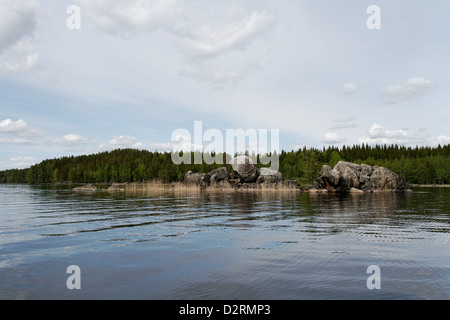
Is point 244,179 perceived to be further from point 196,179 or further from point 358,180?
point 358,180

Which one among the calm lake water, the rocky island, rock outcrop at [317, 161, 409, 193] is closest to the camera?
the calm lake water

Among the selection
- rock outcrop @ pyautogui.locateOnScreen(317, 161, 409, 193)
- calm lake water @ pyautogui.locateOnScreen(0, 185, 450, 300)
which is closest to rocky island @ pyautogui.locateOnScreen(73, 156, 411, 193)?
rock outcrop @ pyautogui.locateOnScreen(317, 161, 409, 193)

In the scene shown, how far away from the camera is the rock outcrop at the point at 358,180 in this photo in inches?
2692

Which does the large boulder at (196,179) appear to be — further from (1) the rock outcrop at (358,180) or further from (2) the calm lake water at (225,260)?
(2) the calm lake water at (225,260)

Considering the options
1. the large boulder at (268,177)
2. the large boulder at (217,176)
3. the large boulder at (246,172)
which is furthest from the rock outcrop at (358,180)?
the large boulder at (217,176)

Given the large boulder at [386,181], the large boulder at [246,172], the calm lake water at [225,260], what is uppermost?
the large boulder at [246,172]

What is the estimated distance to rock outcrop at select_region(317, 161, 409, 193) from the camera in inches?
2692

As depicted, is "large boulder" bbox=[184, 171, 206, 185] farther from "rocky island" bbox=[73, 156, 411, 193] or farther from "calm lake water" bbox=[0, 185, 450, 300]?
"calm lake water" bbox=[0, 185, 450, 300]

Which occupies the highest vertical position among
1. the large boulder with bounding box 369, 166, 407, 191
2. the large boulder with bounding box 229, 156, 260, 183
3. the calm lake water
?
the large boulder with bounding box 229, 156, 260, 183

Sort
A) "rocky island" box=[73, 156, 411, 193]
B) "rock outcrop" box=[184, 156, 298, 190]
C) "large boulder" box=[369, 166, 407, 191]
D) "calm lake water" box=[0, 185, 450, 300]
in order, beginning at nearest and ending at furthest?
"calm lake water" box=[0, 185, 450, 300] → "rocky island" box=[73, 156, 411, 193] → "large boulder" box=[369, 166, 407, 191] → "rock outcrop" box=[184, 156, 298, 190]

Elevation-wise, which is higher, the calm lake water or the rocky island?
the rocky island

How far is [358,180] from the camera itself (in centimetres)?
7038

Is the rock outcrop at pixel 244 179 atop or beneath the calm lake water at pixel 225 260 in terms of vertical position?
atop
